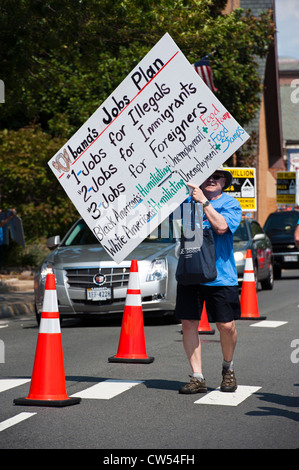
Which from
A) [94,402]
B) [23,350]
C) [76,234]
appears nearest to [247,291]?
[76,234]

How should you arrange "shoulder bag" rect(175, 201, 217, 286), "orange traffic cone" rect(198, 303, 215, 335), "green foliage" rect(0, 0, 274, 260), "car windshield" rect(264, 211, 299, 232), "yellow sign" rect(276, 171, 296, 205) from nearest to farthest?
1. "shoulder bag" rect(175, 201, 217, 286)
2. "orange traffic cone" rect(198, 303, 215, 335)
3. "green foliage" rect(0, 0, 274, 260)
4. "car windshield" rect(264, 211, 299, 232)
5. "yellow sign" rect(276, 171, 296, 205)

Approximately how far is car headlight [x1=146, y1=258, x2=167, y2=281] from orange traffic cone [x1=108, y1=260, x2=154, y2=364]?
326 cm

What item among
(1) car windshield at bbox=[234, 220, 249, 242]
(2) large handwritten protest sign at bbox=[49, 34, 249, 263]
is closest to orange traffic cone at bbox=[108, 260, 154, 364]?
(2) large handwritten protest sign at bbox=[49, 34, 249, 263]

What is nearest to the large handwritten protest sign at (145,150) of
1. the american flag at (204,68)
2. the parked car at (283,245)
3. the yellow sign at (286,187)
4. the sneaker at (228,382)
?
the sneaker at (228,382)

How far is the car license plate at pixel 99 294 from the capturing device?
41.3ft

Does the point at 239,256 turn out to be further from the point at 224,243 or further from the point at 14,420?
the point at 14,420

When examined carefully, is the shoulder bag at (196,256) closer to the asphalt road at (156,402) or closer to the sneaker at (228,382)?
the sneaker at (228,382)

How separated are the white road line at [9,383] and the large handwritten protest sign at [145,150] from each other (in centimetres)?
139

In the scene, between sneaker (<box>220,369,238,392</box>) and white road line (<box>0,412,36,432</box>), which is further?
sneaker (<box>220,369,238,392</box>)

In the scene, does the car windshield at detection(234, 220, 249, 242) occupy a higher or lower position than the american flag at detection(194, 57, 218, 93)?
lower

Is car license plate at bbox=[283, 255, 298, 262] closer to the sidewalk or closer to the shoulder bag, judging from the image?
the sidewalk

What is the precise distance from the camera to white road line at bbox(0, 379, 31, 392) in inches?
313
